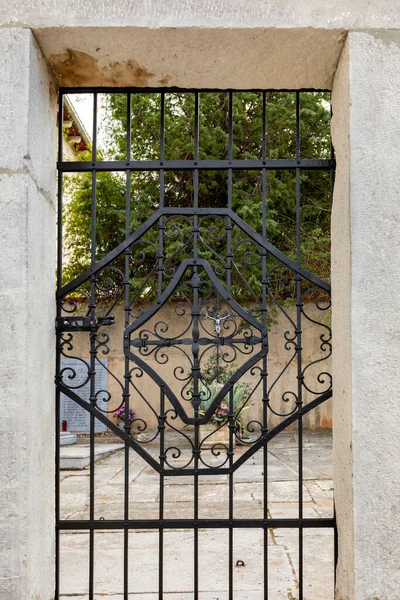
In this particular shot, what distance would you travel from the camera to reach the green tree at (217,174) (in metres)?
11.4

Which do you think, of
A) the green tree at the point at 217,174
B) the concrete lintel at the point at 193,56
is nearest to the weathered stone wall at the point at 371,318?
the concrete lintel at the point at 193,56

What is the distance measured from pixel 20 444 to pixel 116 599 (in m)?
1.58

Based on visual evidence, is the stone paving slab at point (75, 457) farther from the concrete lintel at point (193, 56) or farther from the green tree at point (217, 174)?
the concrete lintel at point (193, 56)

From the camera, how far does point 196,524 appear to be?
2.89 m

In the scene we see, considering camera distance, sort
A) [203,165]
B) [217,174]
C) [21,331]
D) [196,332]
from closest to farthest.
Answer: [21,331], [196,332], [203,165], [217,174]

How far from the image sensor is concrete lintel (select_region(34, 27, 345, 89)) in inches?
105

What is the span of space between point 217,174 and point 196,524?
10.1 metres

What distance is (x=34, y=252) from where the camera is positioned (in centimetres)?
271

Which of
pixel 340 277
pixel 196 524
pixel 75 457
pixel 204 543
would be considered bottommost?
pixel 75 457

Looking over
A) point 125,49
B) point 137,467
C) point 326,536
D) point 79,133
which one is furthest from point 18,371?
point 79,133

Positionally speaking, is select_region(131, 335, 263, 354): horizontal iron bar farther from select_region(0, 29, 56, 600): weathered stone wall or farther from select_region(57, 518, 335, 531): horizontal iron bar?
select_region(57, 518, 335, 531): horizontal iron bar

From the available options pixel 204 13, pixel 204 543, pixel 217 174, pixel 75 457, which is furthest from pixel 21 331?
pixel 217 174

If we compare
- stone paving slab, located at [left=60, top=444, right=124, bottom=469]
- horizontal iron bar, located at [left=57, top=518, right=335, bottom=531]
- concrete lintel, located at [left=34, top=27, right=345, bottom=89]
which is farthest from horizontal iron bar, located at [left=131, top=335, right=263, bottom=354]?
stone paving slab, located at [left=60, top=444, right=124, bottom=469]

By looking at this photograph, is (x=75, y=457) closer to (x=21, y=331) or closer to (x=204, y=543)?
(x=204, y=543)
